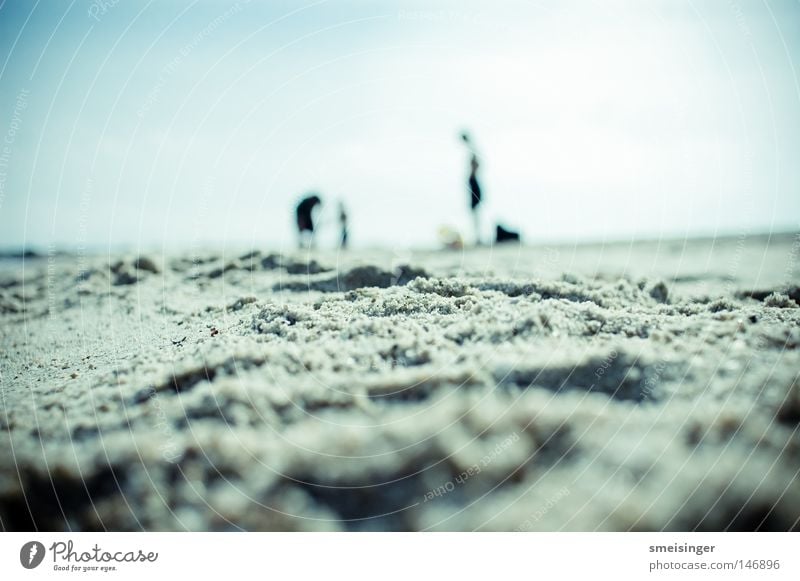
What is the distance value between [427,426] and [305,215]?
7.33 meters

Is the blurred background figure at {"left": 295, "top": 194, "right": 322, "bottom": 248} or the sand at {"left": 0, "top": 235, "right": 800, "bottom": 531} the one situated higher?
the blurred background figure at {"left": 295, "top": 194, "right": 322, "bottom": 248}

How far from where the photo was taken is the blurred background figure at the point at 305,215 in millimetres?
8766

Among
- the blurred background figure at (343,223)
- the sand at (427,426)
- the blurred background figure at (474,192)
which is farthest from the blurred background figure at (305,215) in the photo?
the sand at (427,426)

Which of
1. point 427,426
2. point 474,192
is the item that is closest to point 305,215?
point 474,192

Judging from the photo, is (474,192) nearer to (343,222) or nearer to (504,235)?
(504,235)

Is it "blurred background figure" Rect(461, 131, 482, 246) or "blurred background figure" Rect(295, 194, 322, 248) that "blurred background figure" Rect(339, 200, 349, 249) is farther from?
"blurred background figure" Rect(461, 131, 482, 246)

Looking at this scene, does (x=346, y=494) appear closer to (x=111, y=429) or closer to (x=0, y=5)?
(x=111, y=429)

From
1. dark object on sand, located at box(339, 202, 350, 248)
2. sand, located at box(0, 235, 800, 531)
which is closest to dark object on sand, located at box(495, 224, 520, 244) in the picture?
dark object on sand, located at box(339, 202, 350, 248)

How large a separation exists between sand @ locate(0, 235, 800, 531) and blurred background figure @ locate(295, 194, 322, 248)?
19.2 ft

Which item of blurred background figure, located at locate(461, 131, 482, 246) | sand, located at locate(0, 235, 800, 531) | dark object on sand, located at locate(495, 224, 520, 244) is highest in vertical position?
blurred background figure, located at locate(461, 131, 482, 246)

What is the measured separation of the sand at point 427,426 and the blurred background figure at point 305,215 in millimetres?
5857

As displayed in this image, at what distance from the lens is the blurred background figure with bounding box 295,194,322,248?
8766 mm

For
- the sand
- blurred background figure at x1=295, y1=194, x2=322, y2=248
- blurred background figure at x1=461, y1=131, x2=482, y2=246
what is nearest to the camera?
the sand
